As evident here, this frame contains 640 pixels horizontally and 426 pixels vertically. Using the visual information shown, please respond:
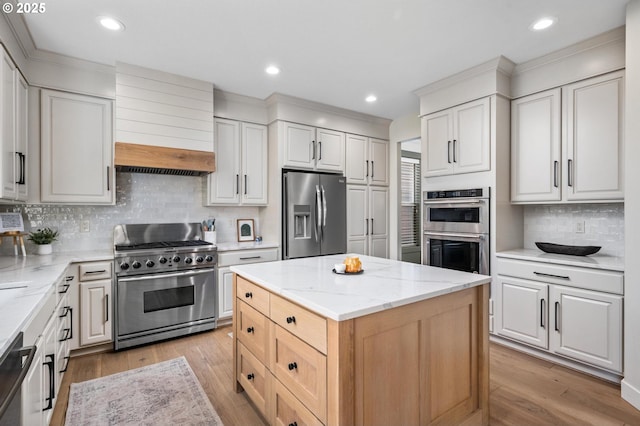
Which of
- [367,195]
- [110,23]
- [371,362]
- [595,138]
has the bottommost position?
[371,362]

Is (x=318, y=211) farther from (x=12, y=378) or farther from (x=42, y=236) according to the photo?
(x=12, y=378)

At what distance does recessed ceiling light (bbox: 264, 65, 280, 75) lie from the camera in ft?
10.3

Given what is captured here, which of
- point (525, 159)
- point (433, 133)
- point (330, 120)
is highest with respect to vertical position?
point (330, 120)

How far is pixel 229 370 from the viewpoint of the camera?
8.60 ft

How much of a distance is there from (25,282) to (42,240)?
1.25 meters

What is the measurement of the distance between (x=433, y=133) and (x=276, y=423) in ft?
10.3

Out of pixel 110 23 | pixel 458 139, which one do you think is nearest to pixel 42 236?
pixel 110 23

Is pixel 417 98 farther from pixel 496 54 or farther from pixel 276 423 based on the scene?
pixel 276 423

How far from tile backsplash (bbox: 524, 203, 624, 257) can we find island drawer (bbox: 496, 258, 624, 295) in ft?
1.94

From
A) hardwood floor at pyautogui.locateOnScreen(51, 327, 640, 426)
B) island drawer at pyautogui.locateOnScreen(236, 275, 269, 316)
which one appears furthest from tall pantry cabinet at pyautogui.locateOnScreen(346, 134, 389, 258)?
island drawer at pyautogui.locateOnScreen(236, 275, 269, 316)

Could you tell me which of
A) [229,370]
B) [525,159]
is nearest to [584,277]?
[525,159]

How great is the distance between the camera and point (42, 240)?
9.46ft

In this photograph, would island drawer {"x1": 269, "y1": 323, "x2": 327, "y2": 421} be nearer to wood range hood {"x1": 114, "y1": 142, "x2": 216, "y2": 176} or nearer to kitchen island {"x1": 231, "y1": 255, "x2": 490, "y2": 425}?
kitchen island {"x1": 231, "y1": 255, "x2": 490, "y2": 425}

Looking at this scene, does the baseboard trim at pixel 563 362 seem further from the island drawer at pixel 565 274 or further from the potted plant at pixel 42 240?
the potted plant at pixel 42 240
